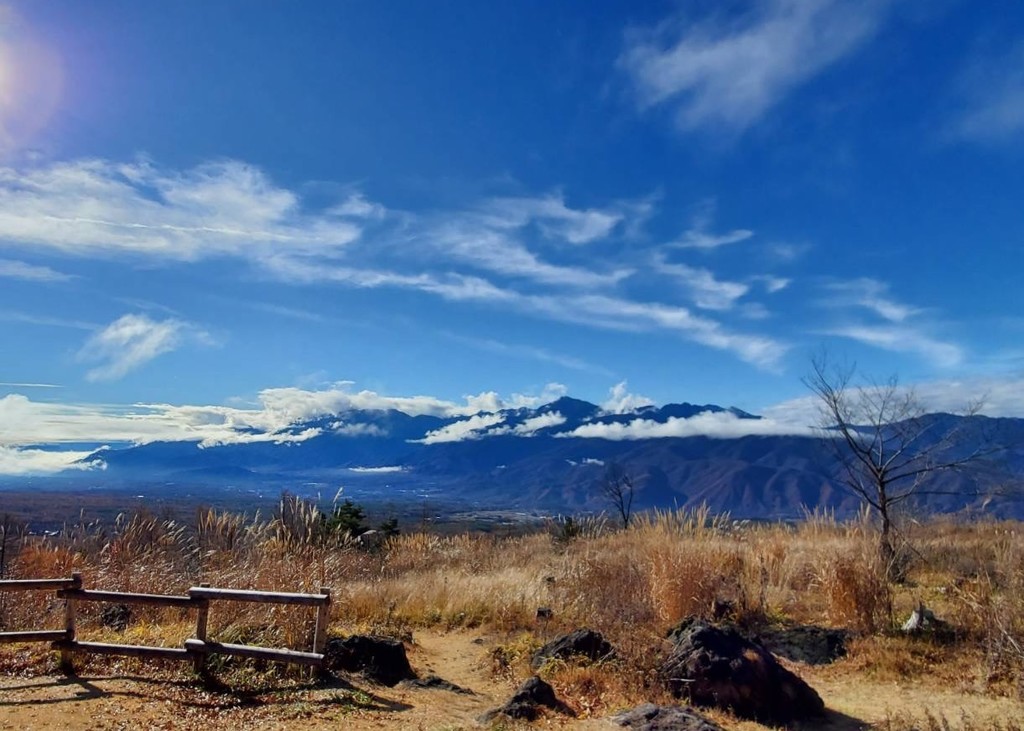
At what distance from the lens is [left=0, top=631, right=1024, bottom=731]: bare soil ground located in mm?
6977

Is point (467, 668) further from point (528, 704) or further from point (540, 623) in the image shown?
point (528, 704)

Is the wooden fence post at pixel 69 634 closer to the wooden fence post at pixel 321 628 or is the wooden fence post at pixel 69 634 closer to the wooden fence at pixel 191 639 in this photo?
the wooden fence at pixel 191 639

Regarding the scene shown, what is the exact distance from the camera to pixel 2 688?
7598 mm

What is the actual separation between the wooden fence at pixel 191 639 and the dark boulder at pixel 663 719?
3.45 metres

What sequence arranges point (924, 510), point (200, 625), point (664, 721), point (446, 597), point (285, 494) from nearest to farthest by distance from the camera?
point (664, 721), point (200, 625), point (446, 597), point (285, 494), point (924, 510)

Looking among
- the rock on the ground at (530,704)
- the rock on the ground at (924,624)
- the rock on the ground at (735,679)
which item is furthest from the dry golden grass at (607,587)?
the rock on the ground at (735,679)

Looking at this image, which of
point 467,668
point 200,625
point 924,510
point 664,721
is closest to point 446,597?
point 467,668

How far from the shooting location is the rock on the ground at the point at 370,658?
8.64m

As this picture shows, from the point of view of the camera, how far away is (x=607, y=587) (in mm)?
11516

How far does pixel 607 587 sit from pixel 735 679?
3.87 metres

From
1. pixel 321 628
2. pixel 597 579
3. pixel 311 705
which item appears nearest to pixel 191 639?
pixel 321 628

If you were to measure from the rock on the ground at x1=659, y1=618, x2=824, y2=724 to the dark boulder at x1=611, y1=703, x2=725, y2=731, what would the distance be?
2.04ft

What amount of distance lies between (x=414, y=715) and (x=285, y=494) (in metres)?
8.45

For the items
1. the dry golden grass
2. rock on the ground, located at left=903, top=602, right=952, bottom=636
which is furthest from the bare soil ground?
rock on the ground, located at left=903, top=602, right=952, bottom=636
